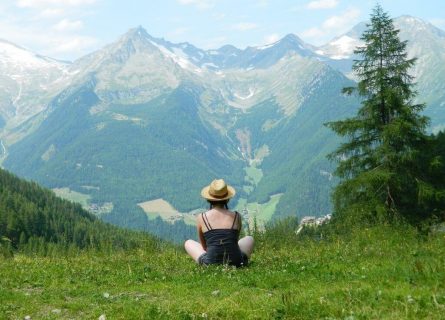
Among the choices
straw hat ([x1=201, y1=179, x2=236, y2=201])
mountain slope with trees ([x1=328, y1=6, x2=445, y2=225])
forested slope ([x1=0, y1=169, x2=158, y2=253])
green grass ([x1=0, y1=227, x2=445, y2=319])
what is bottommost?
green grass ([x1=0, y1=227, x2=445, y2=319])

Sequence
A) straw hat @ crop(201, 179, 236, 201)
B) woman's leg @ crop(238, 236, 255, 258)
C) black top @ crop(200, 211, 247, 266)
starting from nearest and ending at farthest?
black top @ crop(200, 211, 247, 266) → straw hat @ crop(201, 179, 236, 201) → woman's leg @ crop(238, 236, 255, 258)

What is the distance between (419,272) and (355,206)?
18936mm

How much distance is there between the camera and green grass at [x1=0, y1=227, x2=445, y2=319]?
7.48 meters

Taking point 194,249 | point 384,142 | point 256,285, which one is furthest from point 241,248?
point 384,142

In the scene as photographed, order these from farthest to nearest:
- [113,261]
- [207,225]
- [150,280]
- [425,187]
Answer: [425,187] < [113,261] < [207,225] < [150,280]

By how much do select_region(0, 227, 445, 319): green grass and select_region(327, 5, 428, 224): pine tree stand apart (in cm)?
1270

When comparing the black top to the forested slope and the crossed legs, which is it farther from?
the forested slope

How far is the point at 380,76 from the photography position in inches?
1185

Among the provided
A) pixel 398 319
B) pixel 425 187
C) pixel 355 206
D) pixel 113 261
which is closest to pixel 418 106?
pixel 425 187

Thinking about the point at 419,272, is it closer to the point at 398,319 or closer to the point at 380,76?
the point at 398,319

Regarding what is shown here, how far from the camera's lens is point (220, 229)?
12352mm

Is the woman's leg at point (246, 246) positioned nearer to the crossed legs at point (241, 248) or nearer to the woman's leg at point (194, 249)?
the crossed legs at point (241, 248)

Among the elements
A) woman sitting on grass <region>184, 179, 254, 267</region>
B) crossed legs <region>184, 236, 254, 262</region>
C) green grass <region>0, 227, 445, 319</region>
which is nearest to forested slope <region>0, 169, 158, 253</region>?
green grass <region>0, 227, 445, 319</region>

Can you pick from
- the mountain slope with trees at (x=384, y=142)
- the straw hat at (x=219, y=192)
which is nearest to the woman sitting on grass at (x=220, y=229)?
the straw hat at (x=219, y=192)
